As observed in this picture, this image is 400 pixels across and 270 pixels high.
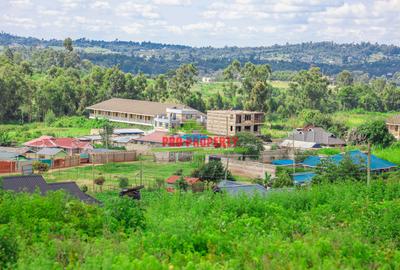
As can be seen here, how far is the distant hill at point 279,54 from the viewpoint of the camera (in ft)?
441

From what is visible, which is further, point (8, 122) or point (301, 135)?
point (8, 122)

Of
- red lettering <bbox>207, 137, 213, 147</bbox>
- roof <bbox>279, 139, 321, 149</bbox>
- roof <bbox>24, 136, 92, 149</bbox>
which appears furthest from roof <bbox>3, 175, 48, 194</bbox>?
roof <bbox>279, 139, 321, 149</bbox>

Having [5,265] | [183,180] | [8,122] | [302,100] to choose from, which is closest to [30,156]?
[183,180]

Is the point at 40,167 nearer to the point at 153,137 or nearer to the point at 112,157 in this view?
the point at 112,157

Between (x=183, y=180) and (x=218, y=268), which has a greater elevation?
(x=218, y=268)

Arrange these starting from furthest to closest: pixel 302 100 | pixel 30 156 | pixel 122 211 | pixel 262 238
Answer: pixel 302 100, pixel 30 156, pixel 122 211, pixel 262 238

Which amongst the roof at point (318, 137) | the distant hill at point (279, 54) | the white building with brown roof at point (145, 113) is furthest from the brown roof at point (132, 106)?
the distant hill at point (279, 54)

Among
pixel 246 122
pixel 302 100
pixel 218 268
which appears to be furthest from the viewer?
pixel 302 100

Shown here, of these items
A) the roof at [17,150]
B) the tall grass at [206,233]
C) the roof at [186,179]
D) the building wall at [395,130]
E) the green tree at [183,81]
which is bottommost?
the roof at [17,150]

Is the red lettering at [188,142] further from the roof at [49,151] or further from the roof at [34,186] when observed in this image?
the roof at [34,186]

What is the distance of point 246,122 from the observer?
39812mm

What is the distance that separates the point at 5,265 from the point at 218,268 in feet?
9.83

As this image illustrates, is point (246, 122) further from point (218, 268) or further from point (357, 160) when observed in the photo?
point (218, 268)

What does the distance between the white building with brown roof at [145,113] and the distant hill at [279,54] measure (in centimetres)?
7346
